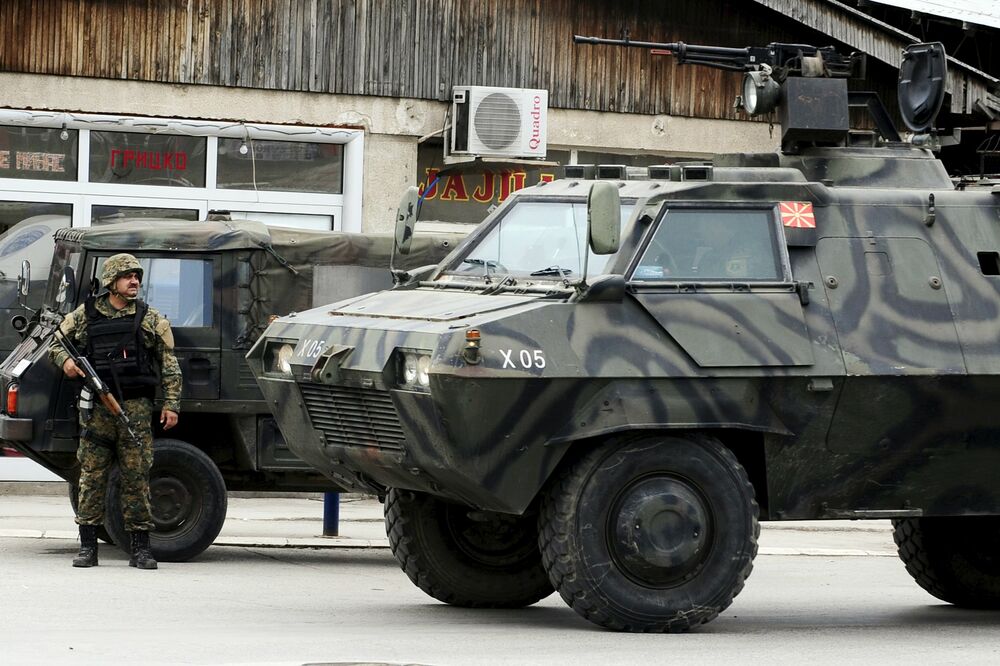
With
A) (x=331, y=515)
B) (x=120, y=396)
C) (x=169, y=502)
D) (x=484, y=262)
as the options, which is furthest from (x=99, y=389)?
(x=331, y=515)

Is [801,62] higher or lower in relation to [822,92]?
higher

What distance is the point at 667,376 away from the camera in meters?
9.25

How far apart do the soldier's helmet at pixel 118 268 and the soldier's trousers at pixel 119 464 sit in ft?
2.64

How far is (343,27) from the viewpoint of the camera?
1912cm

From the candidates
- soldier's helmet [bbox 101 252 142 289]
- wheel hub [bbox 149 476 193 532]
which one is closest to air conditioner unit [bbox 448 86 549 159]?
wheel hub [bbox 149 476 193 532]

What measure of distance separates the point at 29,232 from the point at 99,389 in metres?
4.83

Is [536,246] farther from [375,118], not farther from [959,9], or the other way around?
[959,9]

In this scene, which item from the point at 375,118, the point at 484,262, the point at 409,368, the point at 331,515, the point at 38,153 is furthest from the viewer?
the point at 375,118

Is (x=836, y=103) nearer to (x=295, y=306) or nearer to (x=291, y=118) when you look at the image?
(x=295, y=306)

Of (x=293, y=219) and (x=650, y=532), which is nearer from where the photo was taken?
(x=650, y=532)

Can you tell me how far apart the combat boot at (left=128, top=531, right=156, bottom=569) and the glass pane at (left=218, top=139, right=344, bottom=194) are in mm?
6922

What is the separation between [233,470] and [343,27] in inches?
261

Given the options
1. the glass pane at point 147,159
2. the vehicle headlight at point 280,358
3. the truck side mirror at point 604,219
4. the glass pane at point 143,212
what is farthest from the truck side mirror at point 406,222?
the glass pane at point 147,159

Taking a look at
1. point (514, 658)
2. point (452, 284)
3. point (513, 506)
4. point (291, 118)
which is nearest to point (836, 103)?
point (452, 284)
